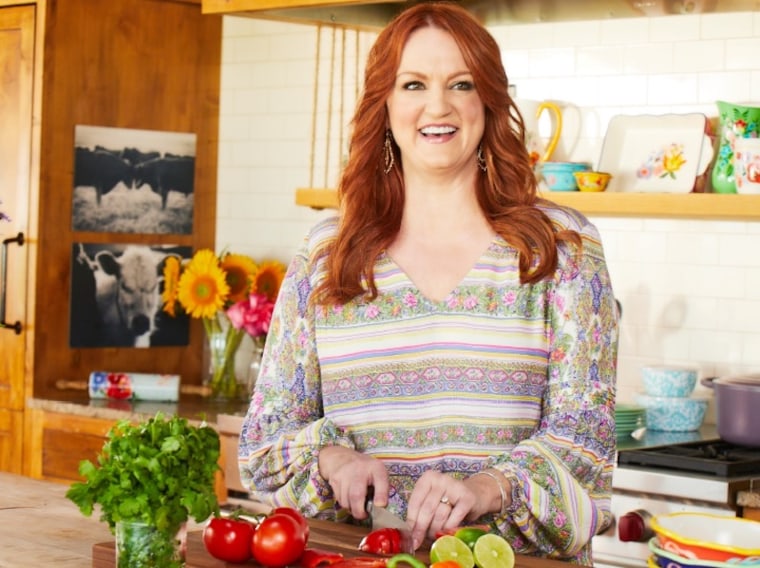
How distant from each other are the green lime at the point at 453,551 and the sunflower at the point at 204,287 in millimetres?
3398

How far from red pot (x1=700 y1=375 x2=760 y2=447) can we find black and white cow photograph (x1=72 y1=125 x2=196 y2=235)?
256 cm

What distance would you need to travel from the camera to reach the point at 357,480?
2160 millimetres

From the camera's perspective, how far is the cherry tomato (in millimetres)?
2092

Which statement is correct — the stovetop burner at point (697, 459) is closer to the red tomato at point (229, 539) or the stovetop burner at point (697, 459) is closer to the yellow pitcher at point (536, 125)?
the yellow pitcher at point (536, 125)

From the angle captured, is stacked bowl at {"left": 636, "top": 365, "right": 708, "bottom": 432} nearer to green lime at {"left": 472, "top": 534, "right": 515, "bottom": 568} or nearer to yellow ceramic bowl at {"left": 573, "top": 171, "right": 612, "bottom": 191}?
yellow ceramic bowl at {"left": 573, "top": 171, "right": 612, "bottom": 191}

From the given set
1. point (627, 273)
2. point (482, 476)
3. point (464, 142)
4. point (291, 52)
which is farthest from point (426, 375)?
point (291, 52)

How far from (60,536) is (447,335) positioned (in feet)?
2.99

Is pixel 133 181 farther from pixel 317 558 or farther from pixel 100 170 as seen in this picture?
pixel 317 558

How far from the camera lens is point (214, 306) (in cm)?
526

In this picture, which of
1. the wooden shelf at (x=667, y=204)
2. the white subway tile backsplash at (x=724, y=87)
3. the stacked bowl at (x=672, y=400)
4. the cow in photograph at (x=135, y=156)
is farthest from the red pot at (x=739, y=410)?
the cow in photograph at (x=135, y=156)

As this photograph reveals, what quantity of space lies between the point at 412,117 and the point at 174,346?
3.53m

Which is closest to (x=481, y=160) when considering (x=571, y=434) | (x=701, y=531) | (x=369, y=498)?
(x=571, y=434)

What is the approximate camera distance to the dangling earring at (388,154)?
2.43 metres

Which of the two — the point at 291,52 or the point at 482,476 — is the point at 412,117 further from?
the point at 291,52
